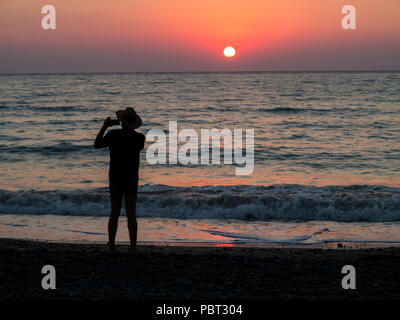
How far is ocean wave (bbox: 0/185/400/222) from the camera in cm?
1153

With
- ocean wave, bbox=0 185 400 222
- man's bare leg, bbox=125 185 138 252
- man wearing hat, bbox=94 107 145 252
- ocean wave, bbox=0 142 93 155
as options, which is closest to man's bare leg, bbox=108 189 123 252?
man wearing hat, bbox=94 107 145 252

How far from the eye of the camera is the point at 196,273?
6.23 m

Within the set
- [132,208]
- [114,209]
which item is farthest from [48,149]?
[132,208]

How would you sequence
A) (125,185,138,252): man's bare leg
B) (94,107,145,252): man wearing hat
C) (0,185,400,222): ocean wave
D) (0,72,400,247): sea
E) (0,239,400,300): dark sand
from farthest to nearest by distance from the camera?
(0,185,400,222): ocean wave < (0,72,400,247): sea < (125,185,138,252): man's bare leg < (94,107,145,252): man wearing hat < (0,239,400,300): dark sand

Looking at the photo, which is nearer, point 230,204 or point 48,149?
point 230,204

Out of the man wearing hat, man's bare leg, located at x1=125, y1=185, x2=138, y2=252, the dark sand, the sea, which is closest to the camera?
the dark sand

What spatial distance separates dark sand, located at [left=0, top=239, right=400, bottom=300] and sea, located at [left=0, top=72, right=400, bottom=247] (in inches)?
59.4

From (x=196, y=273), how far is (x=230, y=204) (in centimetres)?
597

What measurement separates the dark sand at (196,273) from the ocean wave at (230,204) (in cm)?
355

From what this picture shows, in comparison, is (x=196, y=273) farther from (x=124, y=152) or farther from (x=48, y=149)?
(x=48, y=149)

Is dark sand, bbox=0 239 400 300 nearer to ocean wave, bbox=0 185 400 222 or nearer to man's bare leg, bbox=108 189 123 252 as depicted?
man's bare leg, bbox=108 189 123 252

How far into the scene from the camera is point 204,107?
3822cm

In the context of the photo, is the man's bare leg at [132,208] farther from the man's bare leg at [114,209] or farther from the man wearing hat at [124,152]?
the man's bare leg at [114,209]
